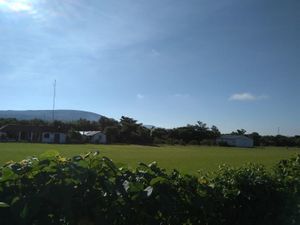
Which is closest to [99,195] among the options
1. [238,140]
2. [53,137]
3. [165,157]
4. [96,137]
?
[165,157]

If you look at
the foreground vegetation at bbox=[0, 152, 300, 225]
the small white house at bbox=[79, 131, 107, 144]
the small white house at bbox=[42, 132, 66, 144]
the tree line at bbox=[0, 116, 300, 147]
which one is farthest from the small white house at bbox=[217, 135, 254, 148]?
the foreground vegetation at bbox=[0, 152, 300, 225]

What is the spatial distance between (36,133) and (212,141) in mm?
52448

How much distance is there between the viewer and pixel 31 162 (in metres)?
2.57

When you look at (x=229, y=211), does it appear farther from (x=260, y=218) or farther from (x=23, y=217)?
(x=23, y=217)

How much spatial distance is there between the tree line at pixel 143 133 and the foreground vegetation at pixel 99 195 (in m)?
83.5

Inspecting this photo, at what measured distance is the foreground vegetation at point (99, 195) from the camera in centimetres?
233

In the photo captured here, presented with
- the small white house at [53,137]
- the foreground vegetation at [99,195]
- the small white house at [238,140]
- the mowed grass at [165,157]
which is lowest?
the mowed grass at [165,157]

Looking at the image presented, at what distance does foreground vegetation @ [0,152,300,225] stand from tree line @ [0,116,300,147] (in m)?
83.5

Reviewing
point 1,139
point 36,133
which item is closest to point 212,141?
point 36,133

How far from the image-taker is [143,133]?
329 feet

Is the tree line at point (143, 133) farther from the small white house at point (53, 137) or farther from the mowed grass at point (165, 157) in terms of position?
the mowed grass at point (165, 157)

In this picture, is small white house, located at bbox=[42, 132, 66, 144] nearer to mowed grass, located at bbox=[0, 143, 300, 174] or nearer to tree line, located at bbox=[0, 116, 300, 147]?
tree line, located at bbox=[0, 116, 300, 147]

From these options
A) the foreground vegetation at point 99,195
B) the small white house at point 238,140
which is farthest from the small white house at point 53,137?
the foreground vegetation at point 99,195

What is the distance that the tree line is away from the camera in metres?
98.4
